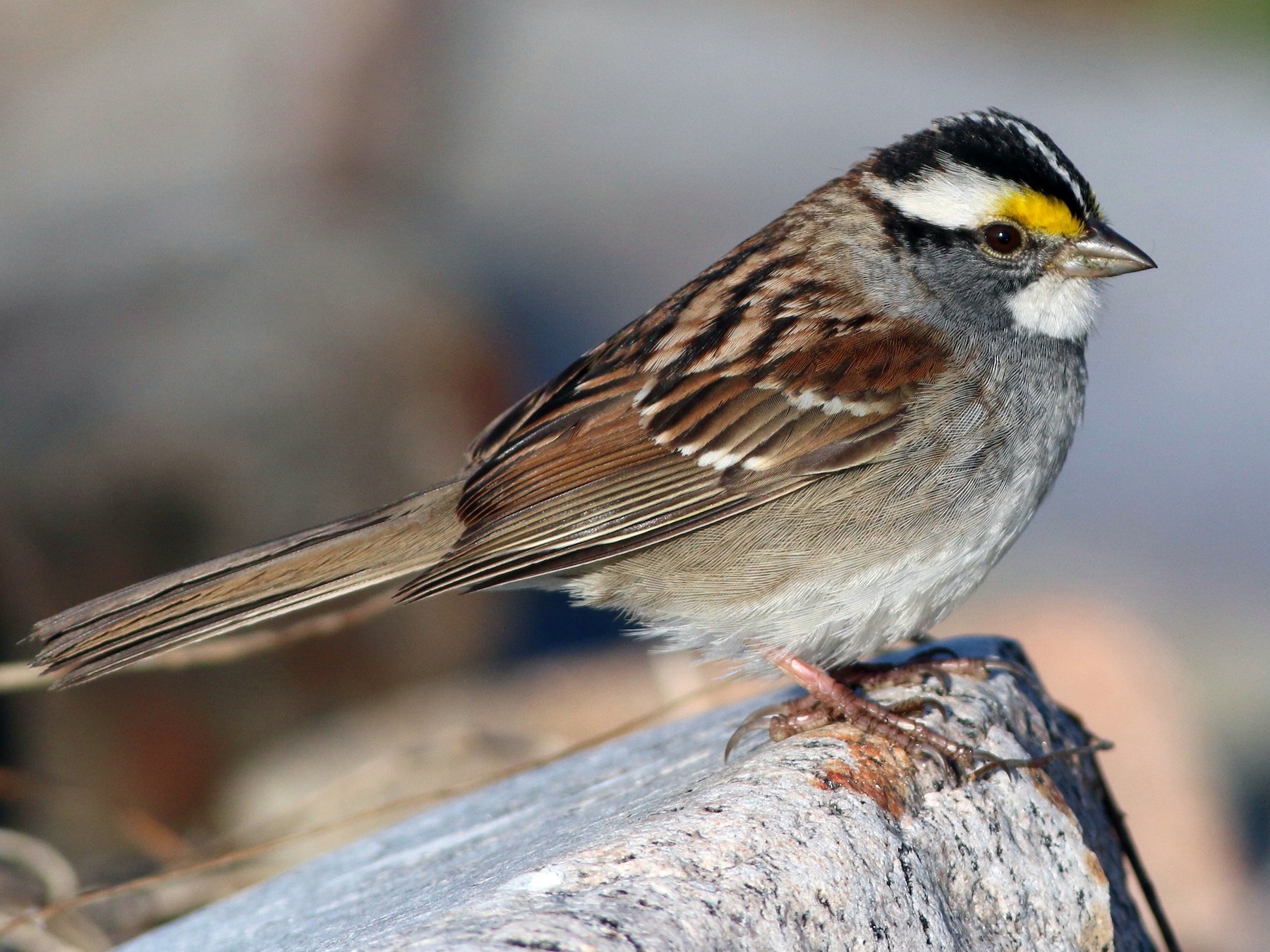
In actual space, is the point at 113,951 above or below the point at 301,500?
below

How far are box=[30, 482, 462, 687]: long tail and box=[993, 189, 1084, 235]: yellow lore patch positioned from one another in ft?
4.69

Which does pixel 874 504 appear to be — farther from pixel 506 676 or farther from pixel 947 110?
pixel 947 110

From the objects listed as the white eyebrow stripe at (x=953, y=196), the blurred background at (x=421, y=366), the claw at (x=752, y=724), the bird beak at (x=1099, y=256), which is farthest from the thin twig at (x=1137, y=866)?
the blurred background at (x=421, y=366)

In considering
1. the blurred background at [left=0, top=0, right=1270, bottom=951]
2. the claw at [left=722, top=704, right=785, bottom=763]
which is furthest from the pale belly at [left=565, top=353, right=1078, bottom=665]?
the blurred background at [left=0, top=0, right=1270, bottom=951]

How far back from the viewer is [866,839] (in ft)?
7.55

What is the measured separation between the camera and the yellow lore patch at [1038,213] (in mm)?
3391

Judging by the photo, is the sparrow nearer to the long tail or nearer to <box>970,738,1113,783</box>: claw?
the long tail

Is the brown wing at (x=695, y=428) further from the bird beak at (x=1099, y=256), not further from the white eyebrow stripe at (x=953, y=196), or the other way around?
the bird beak at (x=1099, y=256)

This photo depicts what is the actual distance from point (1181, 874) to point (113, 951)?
3.12 metres

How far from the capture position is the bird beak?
338 centimetres

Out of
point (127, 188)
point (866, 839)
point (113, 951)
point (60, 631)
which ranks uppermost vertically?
point (127, 188)

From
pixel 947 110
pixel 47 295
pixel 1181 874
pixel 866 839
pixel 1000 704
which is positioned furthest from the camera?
→ pixel 947 110

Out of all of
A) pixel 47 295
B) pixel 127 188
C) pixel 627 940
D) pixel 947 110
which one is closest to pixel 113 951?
pixel 627 940

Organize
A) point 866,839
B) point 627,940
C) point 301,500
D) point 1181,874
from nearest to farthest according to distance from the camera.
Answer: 1. point 627,940
2. point 866,839
3. point 1181,874
4. point 301,500
